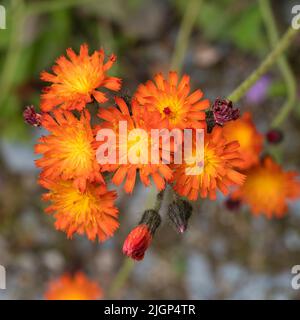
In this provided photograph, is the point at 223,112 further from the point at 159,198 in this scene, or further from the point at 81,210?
the point at 81,210

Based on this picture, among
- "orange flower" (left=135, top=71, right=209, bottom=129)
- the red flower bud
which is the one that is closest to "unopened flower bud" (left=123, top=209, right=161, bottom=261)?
the red flower bud

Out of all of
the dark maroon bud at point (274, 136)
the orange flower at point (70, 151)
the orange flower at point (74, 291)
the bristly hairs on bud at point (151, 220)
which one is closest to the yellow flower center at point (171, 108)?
the orange flower at point (70, 151)

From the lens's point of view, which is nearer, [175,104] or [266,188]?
[175,104]

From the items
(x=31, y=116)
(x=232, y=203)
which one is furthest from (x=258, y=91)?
(x=31, y=116)

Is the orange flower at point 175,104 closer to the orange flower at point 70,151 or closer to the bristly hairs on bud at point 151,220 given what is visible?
the orange flower at point 70,151

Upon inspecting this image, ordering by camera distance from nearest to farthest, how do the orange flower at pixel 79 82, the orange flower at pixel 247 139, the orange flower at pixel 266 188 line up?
the orange flower at pixel 79 82 < the orange flower at pixel 247 139 < the orange flower at pixel 266 188
